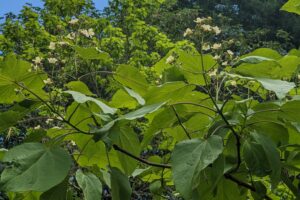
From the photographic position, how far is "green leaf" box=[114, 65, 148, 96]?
77cm

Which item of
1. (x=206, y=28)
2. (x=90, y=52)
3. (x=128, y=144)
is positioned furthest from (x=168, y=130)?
(x=206, y=28)

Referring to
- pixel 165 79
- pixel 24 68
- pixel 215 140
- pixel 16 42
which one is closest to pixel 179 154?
pixel 215 140

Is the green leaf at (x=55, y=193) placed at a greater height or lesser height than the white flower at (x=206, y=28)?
lesser

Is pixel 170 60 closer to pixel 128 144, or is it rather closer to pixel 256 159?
pixel 128 144

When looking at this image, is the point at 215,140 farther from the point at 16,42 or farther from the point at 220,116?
the point at 16,42

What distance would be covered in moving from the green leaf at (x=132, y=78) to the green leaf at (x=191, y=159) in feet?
0.50

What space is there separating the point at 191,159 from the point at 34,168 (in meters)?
0.19

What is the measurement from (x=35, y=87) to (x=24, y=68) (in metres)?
0.04

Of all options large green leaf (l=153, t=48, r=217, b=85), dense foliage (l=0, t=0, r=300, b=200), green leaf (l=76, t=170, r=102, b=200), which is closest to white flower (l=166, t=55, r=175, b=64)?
dense foliage (l=0, t=0, r=300, b=200)

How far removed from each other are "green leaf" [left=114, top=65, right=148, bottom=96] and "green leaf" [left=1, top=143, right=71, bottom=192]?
6.2 inches

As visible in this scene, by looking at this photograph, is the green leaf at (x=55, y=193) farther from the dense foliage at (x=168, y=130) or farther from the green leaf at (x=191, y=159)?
the green leaf at (x=191, y=159)

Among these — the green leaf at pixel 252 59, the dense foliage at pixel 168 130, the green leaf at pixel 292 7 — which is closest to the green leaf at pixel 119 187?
the dense foliage at pixel 168 130

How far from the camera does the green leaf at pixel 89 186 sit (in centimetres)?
72

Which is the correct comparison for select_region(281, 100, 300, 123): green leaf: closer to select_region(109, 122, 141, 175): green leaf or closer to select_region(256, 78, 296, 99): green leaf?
select_region(256, 78, 296, 99): green leaf
